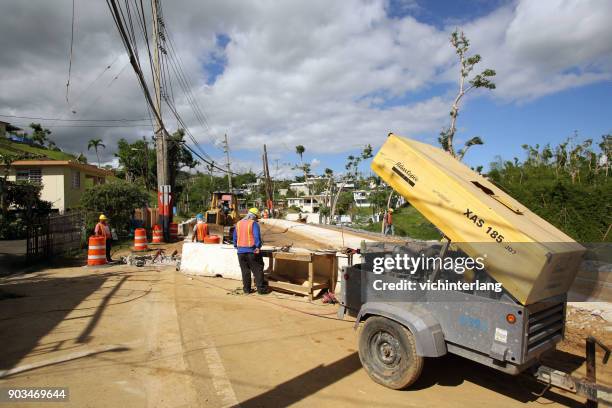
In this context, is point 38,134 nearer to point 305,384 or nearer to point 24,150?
point 24,150

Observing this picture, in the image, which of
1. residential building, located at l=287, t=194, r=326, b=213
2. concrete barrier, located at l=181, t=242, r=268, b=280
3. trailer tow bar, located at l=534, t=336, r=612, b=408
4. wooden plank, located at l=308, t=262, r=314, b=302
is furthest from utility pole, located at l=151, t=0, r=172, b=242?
residential building, located at l=287, t=194, r=326, b=213

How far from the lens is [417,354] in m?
3.62

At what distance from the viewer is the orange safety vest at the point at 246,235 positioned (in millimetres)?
7625

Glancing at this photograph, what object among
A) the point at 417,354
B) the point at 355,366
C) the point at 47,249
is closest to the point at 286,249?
the point at 355,366

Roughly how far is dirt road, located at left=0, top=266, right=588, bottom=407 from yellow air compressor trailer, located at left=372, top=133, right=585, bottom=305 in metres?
1.42

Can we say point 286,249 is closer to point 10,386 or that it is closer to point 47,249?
point 10,386

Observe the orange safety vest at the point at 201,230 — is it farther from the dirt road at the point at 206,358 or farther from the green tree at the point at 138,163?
the green tree at the point at 138,163

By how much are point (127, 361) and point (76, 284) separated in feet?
17.8

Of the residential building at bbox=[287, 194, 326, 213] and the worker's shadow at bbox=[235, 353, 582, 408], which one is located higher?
the residential building at bbox=[287, 194, 326, 213]

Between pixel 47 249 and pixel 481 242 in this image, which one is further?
pixel 47 249

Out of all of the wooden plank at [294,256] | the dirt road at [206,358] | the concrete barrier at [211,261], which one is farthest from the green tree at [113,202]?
the wooden plank at [294,256]

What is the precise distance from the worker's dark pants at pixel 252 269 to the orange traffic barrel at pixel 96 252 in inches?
236

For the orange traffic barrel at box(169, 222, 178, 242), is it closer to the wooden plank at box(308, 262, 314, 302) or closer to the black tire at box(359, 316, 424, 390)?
the wooden plank at box(308, 262, 314, 302)

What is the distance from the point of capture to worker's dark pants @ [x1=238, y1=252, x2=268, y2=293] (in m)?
7.77
